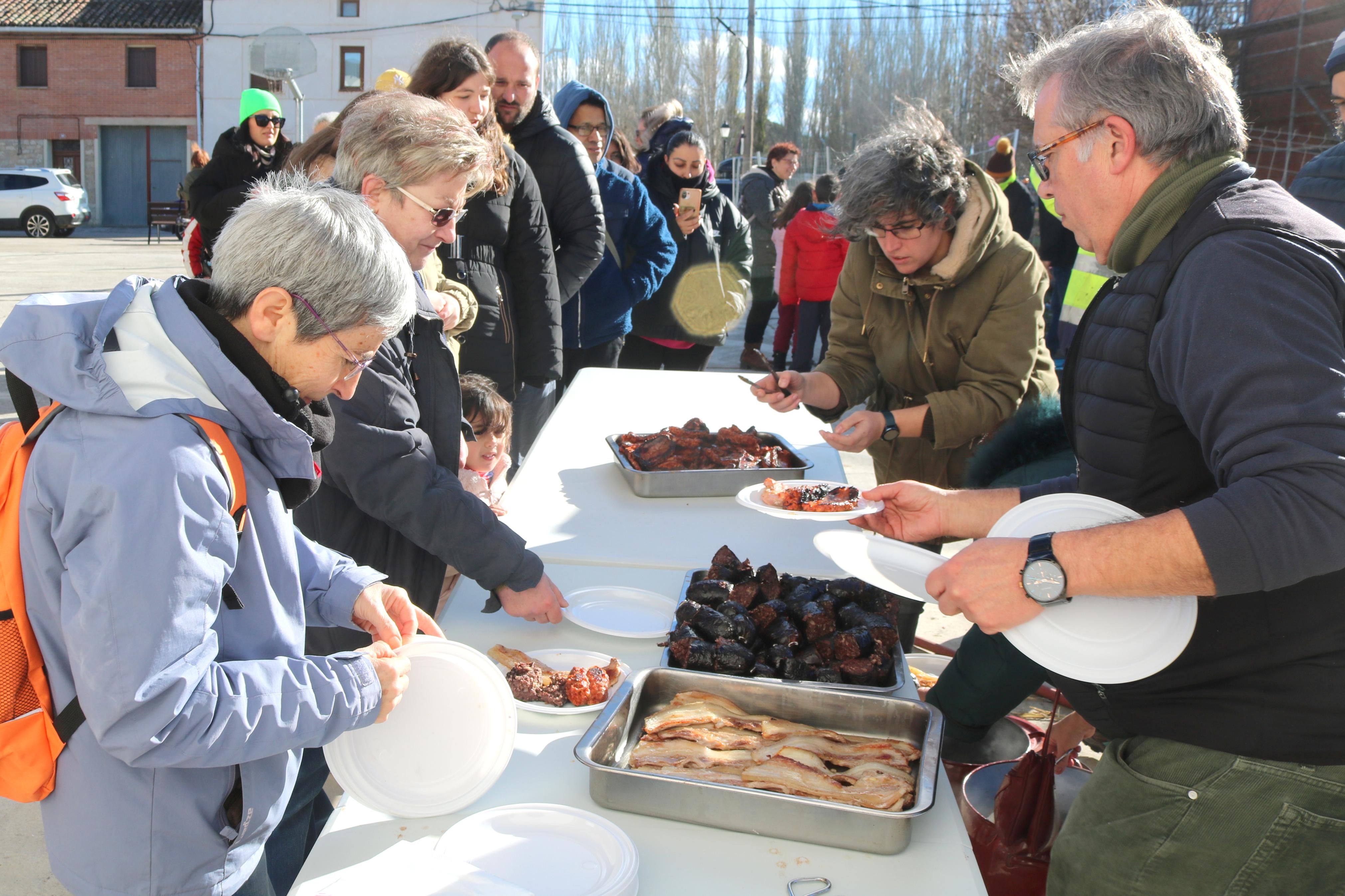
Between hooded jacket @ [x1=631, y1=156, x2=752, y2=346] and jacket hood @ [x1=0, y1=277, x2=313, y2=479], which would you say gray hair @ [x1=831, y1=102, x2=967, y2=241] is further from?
hooded jacket @ [x1=631, y1=156, x2=752, y2=346]

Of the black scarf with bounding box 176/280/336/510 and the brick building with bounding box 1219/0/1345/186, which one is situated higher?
the brick building with bounding box 1219/0/1345/186

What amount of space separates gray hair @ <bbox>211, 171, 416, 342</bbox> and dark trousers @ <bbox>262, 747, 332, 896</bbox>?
0.86 metres

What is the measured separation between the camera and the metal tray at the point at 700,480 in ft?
9.58

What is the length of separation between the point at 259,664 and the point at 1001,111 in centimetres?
2240

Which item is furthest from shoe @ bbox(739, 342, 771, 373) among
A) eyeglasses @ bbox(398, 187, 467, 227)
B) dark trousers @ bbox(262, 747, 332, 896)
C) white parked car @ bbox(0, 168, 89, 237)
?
white parked car @ bbox(0, 168, 89, 237)

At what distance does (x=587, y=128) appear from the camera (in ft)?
16.0

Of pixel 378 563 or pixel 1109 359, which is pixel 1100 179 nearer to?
pixel 1109 359

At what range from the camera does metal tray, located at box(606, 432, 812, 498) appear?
2920 mm

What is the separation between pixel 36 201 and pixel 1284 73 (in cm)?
2563

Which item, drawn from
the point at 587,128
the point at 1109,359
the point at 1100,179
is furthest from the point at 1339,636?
the point at 587,128

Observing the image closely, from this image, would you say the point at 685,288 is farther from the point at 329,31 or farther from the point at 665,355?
the point at 329,31

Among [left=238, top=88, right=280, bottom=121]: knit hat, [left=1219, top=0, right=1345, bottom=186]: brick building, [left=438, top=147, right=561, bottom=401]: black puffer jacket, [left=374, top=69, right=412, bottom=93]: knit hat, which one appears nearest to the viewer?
[left=438, top=147, right=561, bottom=401]: black puffer jacket

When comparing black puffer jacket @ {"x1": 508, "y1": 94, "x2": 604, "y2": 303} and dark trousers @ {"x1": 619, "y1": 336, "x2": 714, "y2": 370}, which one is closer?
black puffer jacket @ {"x1": 508, "y1": 94, "x2": 604, "y2": 303}

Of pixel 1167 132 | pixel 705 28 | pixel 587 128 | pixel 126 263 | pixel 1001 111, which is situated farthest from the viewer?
pixel 705 28
